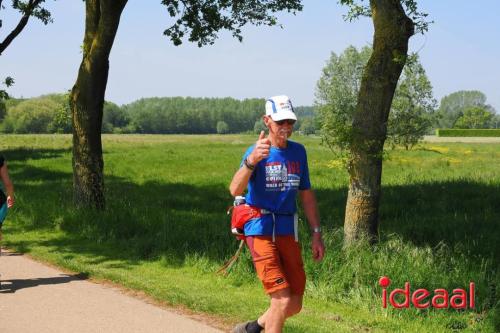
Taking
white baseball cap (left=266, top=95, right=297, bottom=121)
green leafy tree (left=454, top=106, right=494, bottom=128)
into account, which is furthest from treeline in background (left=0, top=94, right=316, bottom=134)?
white baseball cap (left=266, top=95, right=297, bottom=121)

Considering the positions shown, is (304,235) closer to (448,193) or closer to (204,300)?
(204,300)

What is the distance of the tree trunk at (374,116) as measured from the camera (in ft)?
29.7

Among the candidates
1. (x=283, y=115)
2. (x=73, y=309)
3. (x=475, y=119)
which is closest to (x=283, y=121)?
(x=283, y=115)

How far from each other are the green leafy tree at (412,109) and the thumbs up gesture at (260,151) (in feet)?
127

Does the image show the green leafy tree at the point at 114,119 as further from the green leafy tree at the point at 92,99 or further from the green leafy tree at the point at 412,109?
the green leafy tree at the point at 92,99

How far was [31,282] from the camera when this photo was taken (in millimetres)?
8289

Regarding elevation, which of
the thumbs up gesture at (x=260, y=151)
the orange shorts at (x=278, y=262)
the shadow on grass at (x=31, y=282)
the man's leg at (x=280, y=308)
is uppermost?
the thumbs up gesture at (x=260, y=151)

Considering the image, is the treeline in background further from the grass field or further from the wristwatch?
the wristwatch

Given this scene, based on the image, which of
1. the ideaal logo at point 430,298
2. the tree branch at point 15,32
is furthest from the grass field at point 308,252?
the tree branch at point 15,32

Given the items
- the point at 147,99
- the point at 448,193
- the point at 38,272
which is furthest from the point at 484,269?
the point at 147,99

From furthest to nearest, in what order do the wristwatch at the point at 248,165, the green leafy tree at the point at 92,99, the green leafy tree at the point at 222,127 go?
the green leafy tree at the point at 222,127 < the green leafy tree at the point at 92,99 < the wristwatch at the point at 248,165

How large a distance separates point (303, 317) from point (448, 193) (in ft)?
35.6

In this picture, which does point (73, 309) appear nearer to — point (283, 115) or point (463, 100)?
point (283, 115)

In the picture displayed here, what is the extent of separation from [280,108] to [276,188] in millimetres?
638
